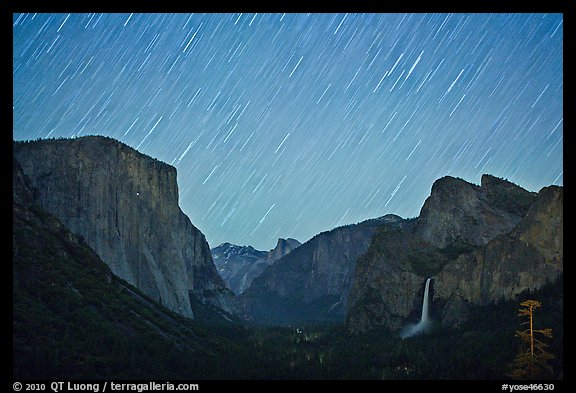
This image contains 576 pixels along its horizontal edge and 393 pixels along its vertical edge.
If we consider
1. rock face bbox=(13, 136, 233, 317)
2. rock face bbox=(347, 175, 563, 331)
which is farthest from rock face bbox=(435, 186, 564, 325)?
rock face bbox=(13, 136, 233, 317)

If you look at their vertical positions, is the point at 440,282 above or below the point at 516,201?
below

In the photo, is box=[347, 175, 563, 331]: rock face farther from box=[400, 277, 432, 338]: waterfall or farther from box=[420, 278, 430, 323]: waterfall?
box=[400, 277, 432, 338]: waterfall

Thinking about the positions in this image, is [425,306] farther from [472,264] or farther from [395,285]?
[472,264]

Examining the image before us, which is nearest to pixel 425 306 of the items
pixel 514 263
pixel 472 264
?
pixel 472 264

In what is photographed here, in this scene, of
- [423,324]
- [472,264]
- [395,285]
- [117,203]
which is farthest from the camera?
[395,285]
